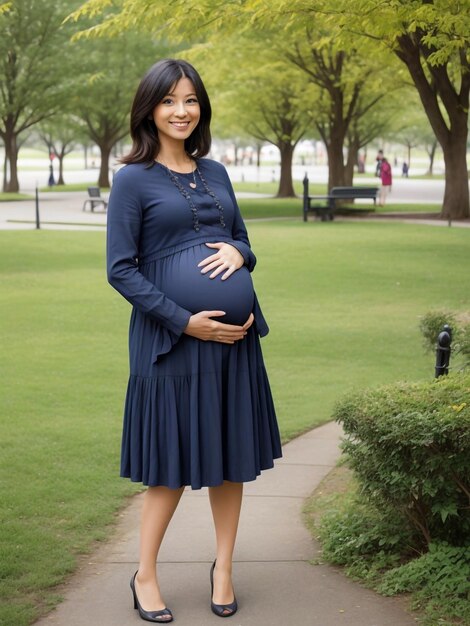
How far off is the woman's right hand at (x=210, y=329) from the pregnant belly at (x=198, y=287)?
44 millimetres

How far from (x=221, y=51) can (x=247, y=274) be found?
31014 millimetres

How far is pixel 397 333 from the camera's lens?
12.3m

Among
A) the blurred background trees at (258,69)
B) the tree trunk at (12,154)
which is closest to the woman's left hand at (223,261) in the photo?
the blurred background trees at (258,69)

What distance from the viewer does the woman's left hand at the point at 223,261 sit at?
432 cm

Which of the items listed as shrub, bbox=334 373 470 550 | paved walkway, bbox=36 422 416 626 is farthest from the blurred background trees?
shrub, bbox=334 373 470 550

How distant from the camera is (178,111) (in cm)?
437

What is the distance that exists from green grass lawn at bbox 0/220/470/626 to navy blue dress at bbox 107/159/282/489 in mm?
934

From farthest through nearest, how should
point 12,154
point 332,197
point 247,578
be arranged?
point 12,154 < point 332,197 < point 247,578

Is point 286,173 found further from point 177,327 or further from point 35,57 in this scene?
point 177,327

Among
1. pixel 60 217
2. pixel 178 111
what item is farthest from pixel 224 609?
pixel 60 217

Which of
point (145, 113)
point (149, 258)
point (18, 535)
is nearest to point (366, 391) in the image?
point (149, 258)

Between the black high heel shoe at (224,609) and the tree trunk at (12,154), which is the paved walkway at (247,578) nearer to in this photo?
the black high heel shoe at (224,609)

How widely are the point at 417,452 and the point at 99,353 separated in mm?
6966

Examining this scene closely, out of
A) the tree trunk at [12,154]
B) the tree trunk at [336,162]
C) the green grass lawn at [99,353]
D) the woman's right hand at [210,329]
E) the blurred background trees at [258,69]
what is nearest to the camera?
the woman's right hand at [210,329]
